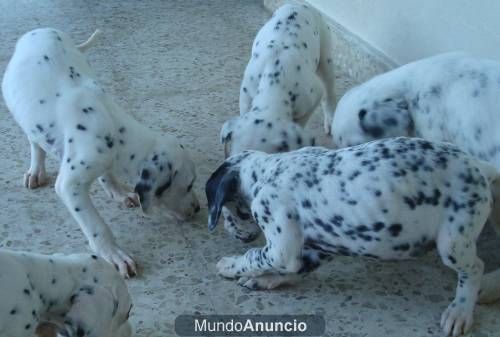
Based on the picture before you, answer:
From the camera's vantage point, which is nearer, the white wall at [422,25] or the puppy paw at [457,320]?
the puppy paw at [457,320]

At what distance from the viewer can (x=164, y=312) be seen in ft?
10.2

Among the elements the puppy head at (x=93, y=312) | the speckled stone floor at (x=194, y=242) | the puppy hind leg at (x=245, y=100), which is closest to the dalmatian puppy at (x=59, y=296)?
the puppy head at (x=93, y=312)

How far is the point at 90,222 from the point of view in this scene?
342cm

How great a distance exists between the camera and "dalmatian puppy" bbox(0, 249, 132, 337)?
239 centimetres

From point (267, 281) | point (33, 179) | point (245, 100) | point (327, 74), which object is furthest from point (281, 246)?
point (327, 74)

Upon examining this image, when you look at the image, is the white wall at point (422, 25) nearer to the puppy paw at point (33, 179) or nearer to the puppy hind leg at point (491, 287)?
the puppy hind leg at point (491, 287)

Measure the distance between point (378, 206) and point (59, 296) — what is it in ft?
4.04

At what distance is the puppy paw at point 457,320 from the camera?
2.92 metres

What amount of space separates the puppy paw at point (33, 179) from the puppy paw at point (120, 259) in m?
0.90

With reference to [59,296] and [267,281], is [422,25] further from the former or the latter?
[59,296]

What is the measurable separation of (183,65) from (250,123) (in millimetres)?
2339

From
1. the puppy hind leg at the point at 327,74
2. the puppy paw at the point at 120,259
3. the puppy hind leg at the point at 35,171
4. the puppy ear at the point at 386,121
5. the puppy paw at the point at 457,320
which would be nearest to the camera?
the puppy paw at the point at 457,320

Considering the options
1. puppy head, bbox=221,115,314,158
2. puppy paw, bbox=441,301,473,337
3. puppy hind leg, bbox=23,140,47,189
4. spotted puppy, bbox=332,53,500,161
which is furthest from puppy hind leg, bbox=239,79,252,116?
puppy paw, bbox=441,301,473,337

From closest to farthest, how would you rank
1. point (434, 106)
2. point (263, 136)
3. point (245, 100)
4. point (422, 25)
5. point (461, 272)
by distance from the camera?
point (461, 272) → point (434, 106) → point (263, 136) → point (245, 100) → point (422, 25)
